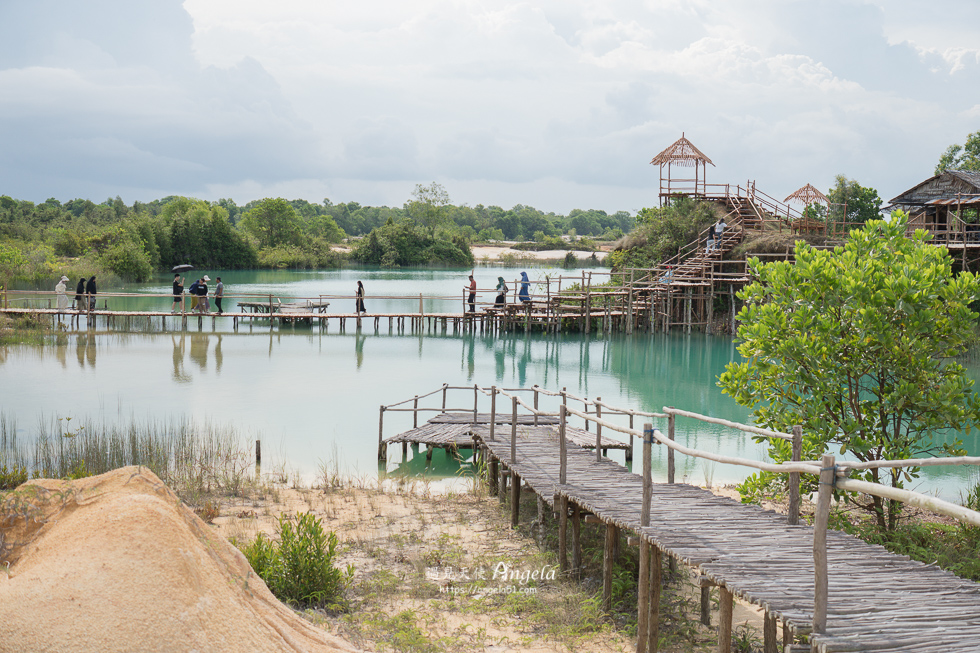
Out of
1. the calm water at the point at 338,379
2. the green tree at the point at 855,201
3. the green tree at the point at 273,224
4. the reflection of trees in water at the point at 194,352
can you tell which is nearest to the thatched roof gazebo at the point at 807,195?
the green tree at the point at 855,201

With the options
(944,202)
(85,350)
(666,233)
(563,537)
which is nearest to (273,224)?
(666,233)

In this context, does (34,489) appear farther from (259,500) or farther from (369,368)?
(369,368)

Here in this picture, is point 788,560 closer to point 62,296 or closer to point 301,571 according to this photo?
point 301,571

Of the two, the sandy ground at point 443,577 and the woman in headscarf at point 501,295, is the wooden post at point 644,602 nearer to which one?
the sandy ground at point 443,577

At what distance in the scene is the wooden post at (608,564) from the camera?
6711 millimetres

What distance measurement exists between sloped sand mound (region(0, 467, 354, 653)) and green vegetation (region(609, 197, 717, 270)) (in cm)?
3229

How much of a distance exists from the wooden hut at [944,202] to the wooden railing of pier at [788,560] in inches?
1111

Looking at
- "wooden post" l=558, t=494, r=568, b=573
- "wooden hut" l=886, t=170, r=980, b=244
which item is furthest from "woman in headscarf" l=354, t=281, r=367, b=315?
"wooden post" l=558, t=494, r=568, b=573

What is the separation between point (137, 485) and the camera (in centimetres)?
485

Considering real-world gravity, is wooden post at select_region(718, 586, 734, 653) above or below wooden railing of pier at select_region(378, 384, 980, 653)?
below

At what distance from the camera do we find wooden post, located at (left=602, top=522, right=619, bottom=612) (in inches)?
264

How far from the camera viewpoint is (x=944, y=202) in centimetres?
3138

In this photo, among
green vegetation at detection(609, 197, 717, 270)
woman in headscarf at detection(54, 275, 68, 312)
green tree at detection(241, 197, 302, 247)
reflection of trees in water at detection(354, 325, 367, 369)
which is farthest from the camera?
green tree at detection(241, 197, 302, 247)

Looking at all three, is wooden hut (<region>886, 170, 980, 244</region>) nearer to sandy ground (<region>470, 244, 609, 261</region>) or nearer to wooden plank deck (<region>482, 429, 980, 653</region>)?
wooden plank deck (<region>482, 429, 980, 653</region>)
